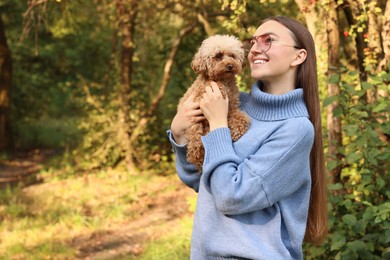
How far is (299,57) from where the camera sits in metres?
1.93

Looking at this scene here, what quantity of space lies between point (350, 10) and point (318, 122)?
9.15 feet

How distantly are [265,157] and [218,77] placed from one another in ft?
1.54

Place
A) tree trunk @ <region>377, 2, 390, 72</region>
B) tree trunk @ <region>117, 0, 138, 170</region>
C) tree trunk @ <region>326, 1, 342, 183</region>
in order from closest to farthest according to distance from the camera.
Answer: tree trunk @ <region>377, 2, 390, 72</region>, tree trunk @ <region>326, 1, 342, 183</region>, tree trunk @ <region>117, 0, 138, 170</region>

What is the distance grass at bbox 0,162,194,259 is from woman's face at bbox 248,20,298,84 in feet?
12.3

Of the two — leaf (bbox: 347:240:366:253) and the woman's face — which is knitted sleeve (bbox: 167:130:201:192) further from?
leaf (bbox: 347:240:366:253)

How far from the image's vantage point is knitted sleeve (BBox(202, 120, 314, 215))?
1.71 metres

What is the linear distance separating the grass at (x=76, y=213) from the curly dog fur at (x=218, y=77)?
3.56 meters

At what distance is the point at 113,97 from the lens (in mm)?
9469

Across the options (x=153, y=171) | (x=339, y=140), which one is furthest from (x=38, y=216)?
(x=339, y=140)

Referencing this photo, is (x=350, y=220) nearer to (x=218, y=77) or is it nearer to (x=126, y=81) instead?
(x=218, y=77)

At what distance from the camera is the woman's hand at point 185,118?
6.59ft

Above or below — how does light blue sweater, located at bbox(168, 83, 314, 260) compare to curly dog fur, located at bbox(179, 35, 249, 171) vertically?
below

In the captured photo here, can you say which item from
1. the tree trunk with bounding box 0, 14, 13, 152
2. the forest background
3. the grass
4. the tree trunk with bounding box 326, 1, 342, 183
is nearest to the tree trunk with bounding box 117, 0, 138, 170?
the forest background

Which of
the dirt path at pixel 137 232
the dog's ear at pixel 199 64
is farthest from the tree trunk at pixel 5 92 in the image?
the dog's ear at pixel 199 64
